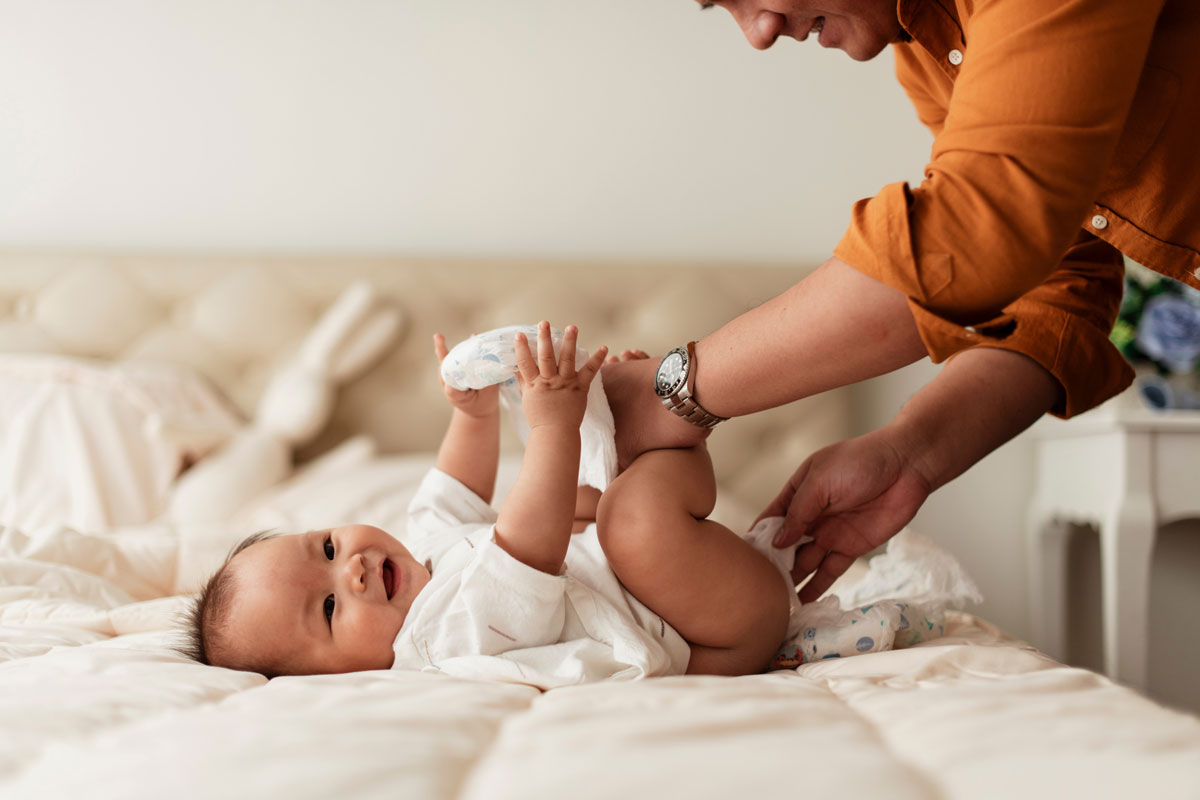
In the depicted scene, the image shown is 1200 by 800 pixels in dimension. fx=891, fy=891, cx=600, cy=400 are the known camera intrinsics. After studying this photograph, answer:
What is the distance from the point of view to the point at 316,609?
3.00 ft

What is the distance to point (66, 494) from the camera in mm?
1742

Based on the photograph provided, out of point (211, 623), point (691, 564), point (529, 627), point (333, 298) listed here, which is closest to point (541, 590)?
point (529, 627)

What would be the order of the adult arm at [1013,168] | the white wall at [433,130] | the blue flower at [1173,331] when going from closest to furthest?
the adult arm at [1013,168] → the blue flower at [1173,331] → the white wall at [433,130]

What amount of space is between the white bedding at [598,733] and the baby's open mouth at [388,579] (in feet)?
0.56

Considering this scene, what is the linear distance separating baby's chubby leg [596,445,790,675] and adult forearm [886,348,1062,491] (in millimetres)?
246

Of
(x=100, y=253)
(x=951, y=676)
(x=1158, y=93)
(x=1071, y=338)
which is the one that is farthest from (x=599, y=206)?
(x=951, y=676)

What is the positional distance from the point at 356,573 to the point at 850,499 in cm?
55

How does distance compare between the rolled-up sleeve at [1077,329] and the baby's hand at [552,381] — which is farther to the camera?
the rolled-up sleeve at [1077,329]

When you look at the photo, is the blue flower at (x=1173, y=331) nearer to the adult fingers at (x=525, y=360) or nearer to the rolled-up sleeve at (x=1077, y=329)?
the rolled-up sleeve at (x=1077, y=329)

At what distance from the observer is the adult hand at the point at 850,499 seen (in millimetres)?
1003

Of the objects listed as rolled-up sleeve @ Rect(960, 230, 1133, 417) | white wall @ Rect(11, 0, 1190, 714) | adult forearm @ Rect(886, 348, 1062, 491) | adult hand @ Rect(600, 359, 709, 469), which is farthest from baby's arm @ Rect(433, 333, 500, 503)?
white wall @ Rect(11, 0, 1190, 714)

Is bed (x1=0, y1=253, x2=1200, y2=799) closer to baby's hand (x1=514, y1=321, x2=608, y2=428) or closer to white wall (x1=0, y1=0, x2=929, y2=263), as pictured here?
white wall (x1=0, y1=0, x2=929, y2=263)

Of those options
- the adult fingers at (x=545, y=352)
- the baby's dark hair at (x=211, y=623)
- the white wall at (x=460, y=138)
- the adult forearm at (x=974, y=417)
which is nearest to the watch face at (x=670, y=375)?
the adult fingers at (x=545, y=352)

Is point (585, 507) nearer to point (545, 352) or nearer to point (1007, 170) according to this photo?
point (545, 352)
